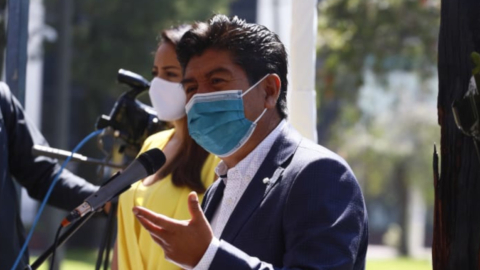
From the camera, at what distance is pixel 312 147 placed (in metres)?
2.76

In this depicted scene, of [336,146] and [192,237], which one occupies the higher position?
[192,237]

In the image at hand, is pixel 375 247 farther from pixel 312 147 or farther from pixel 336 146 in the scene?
pixel 312 147

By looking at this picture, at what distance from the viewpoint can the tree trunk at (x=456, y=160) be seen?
9.37 ft

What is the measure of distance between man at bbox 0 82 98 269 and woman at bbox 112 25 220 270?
1.33ft

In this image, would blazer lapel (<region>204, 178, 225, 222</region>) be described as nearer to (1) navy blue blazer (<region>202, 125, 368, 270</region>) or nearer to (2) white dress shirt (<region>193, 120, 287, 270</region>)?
(2) white dress shirt (<region>193, 120, 287, 270</region>)

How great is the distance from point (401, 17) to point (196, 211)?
1350cm

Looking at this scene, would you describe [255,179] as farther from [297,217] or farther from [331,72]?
[331,72]

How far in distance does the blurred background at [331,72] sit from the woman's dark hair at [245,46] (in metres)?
1.29

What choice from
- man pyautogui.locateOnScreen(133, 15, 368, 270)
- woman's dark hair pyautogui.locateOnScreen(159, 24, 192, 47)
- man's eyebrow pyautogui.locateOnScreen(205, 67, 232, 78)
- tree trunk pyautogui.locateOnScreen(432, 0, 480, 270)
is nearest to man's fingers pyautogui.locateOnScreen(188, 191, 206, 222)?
man pyautogui.locateOnScreen(133, 15, 368, 270)

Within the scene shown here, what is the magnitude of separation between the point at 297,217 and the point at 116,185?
0.58 meters

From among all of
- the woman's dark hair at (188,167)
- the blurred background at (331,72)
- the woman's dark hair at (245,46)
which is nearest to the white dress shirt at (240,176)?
the woman's dark hair at (245,46)

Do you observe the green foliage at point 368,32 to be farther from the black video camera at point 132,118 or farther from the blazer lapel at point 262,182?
the blazer lapel at point 262,182

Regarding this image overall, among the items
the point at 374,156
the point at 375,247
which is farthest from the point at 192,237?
the point at 375,247

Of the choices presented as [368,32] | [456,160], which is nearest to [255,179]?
[456,160]
